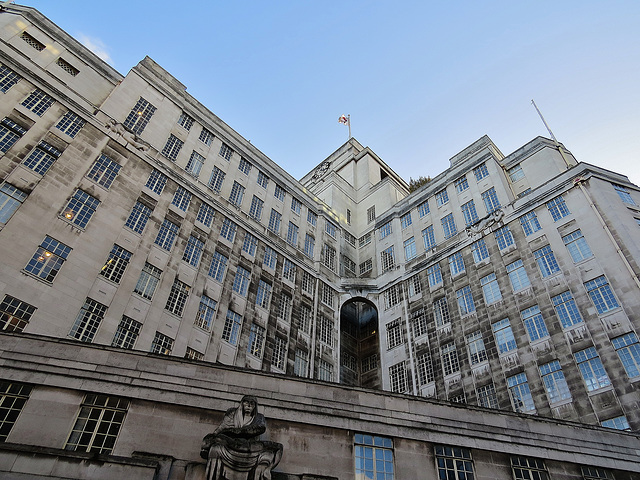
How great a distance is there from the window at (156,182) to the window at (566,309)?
32.9 metres

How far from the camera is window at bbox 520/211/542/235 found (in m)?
39.9

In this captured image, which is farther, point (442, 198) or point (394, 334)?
point (442, 198)

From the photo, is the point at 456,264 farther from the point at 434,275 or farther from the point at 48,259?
the point at 48,259

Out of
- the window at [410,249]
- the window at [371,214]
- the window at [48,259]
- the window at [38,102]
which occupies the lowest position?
the window at [48,259]

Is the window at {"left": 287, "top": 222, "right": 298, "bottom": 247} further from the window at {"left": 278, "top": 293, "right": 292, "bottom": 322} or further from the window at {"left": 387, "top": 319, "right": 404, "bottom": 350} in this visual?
the window at {"left": 387, "top": 319, "right": 404, "bottom": 350}

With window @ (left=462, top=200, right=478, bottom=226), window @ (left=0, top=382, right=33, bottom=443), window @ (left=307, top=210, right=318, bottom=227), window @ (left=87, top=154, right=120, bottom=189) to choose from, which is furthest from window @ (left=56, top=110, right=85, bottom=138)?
window @ (left=462, top=200, right=478, bottom=226)

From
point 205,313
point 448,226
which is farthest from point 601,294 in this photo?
point 205,313

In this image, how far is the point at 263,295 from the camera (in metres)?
42.1

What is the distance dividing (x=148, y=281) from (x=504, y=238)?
30.6 m

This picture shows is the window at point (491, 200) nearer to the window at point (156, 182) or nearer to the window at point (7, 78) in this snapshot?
the window at point (156, 182)

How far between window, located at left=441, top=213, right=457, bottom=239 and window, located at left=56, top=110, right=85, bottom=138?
35.2 m

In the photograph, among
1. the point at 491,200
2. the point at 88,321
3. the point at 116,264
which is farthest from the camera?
the point at 491,200

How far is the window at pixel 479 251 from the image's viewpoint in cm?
4253

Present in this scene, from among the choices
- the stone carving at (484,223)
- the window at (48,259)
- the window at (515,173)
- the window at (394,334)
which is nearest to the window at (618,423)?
the window at (394,334)
